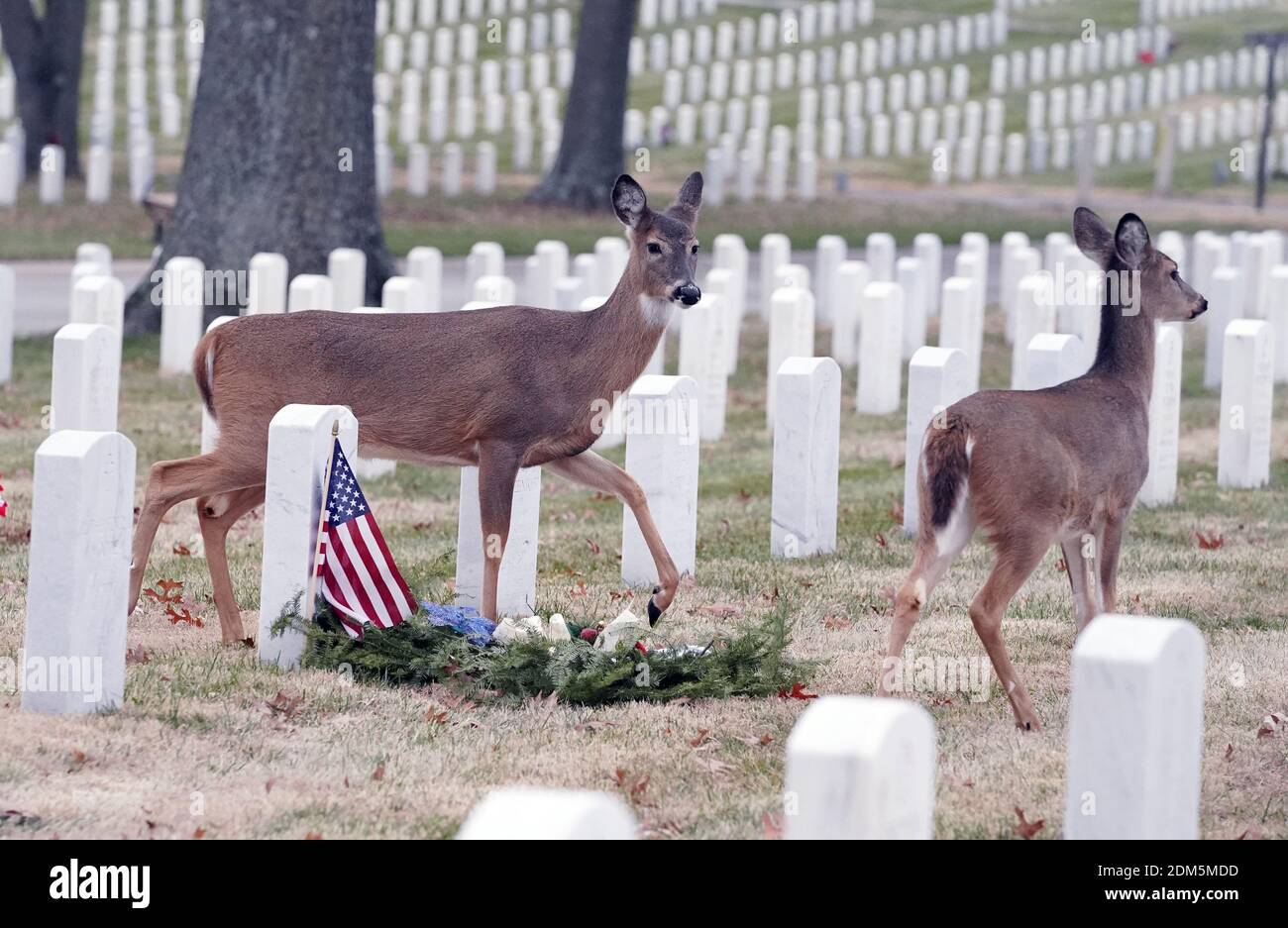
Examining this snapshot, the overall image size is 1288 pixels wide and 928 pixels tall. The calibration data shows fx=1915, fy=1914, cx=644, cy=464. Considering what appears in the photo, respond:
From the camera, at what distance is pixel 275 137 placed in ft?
50.1

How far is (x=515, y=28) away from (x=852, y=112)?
7344 millimetres

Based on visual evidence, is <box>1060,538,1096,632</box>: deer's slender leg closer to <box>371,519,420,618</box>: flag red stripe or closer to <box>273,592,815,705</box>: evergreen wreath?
<box>273,592,815,705</box>: evergreen wreath

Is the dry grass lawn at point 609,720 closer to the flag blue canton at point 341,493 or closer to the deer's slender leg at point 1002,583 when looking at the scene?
the deer's slender leg at point 1002,583

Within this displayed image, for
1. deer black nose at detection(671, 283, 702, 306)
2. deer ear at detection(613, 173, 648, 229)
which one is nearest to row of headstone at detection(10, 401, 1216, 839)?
deer black nose at detection(671, 283, 702, 306)

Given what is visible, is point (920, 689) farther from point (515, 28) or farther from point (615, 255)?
point (515, 28)

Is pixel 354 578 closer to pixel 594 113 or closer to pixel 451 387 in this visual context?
pixel 451 387

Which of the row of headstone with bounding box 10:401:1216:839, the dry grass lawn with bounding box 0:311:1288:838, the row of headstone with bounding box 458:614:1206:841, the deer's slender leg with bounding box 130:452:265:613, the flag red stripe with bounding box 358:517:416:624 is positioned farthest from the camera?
the deer's slender leg with bounding box 130:452:265:613

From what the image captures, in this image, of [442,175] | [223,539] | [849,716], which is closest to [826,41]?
[442,175]

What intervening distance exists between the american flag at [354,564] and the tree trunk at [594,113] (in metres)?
18.0

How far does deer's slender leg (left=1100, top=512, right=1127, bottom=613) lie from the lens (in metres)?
6.73

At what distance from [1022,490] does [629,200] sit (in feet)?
7.11

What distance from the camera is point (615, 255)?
16438 mm

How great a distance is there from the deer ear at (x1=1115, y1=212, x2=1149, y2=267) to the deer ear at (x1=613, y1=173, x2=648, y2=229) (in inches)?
71.6
